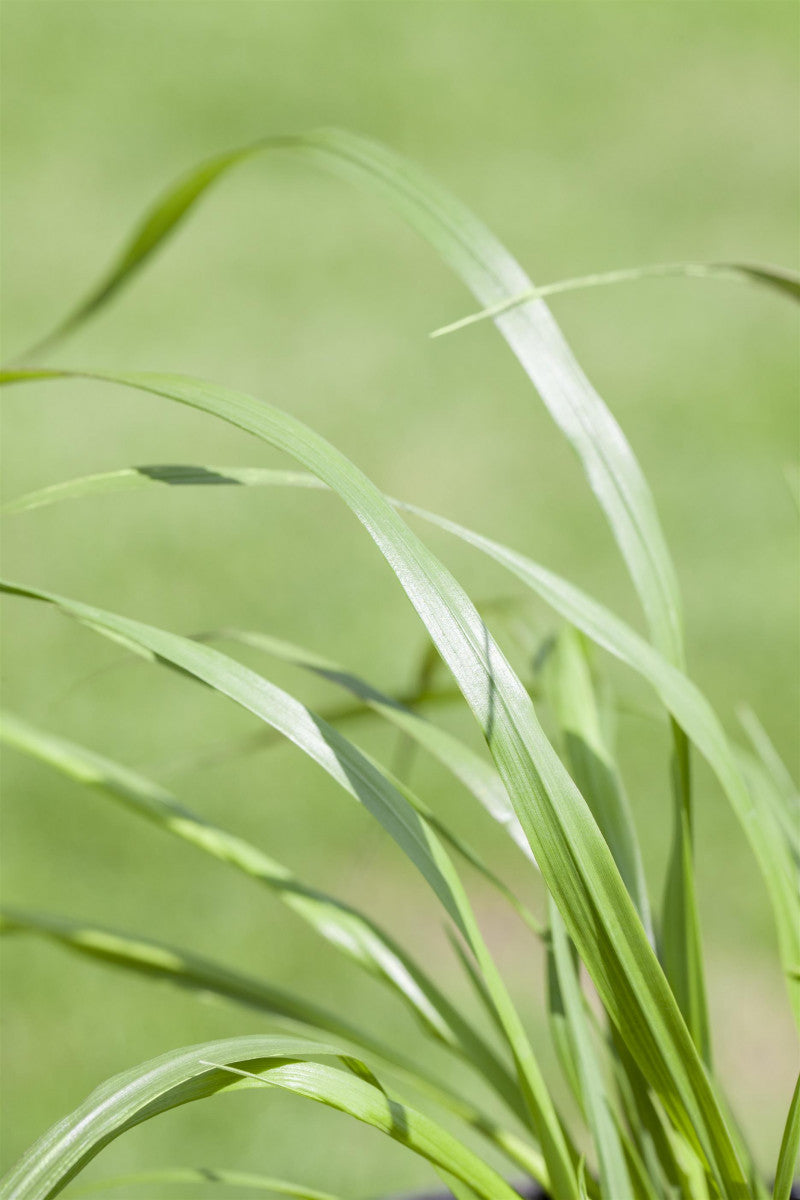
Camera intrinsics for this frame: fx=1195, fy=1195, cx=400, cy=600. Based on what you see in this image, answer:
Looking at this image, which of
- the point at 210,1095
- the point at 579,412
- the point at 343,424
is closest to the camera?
the point at 210,1095

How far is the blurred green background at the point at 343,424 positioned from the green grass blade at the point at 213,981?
0.80 feet

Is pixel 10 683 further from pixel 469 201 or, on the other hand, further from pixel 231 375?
pixel 469 201

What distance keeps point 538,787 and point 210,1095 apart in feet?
0.38

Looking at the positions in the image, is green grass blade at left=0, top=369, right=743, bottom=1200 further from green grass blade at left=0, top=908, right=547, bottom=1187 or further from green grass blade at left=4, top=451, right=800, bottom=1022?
green grass blade at left=0, top=908, right=547, bottom=1187

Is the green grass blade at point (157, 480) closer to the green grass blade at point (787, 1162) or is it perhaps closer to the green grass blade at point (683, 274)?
the green grass blade at point (683, 274)

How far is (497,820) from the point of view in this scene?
417mm

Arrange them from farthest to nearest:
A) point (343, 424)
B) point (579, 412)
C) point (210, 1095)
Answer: point (343, 424), point (579, 412), point (210, 1095)

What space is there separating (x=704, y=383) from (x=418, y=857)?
153cm

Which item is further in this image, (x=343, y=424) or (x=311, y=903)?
(x=343, y=424)

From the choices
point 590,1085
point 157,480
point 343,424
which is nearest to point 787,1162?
point 590,1085

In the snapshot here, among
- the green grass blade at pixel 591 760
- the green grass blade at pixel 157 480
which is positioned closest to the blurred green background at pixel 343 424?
the green grass blade at pixel 591 760

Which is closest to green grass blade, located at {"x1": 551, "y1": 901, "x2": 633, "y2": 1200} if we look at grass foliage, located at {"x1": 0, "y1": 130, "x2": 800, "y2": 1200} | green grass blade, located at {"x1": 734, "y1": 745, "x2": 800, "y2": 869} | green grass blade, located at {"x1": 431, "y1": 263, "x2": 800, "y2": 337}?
grass foliage, located at {"x1": 0, "y1": 130, "x2": 800, "y2": 1200}

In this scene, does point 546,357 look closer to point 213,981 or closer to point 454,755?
point 454,755

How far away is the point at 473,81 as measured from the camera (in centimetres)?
270
